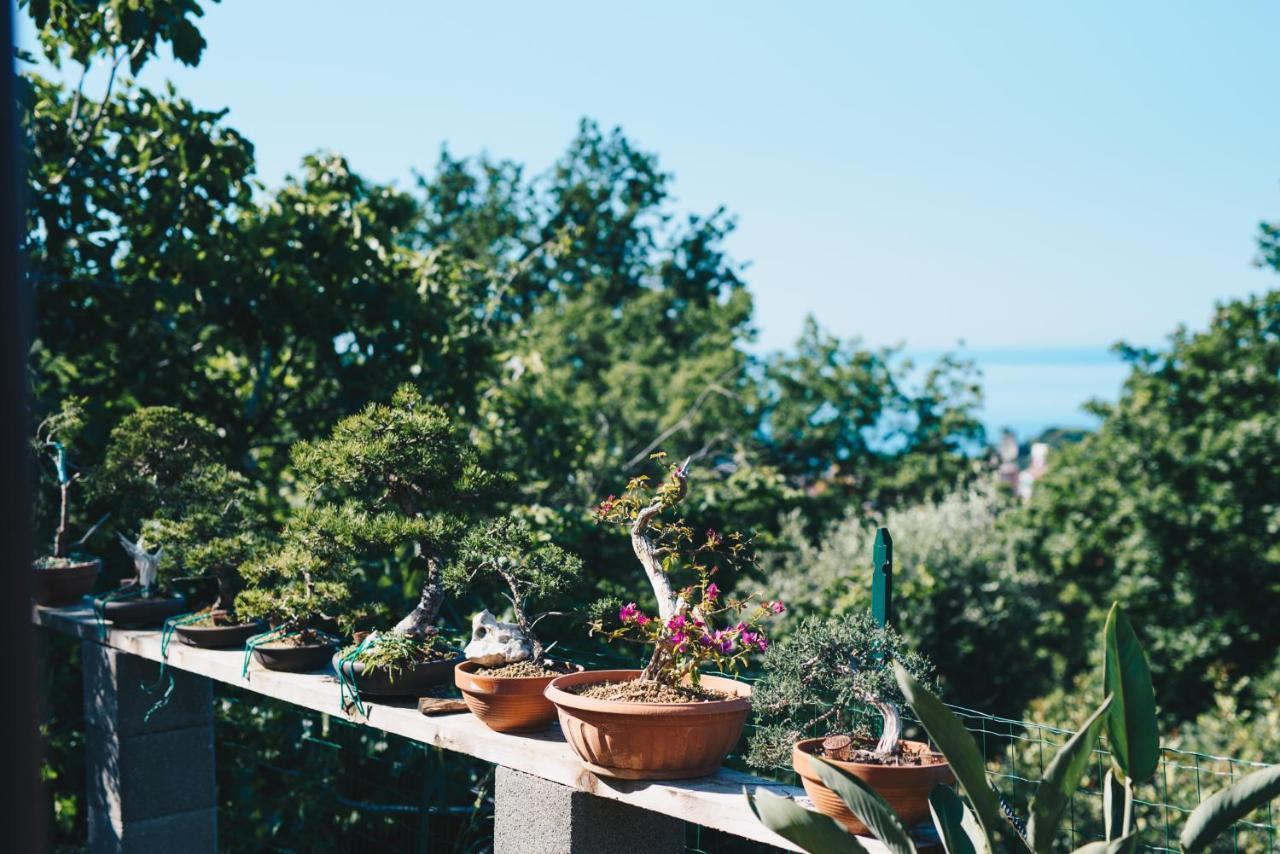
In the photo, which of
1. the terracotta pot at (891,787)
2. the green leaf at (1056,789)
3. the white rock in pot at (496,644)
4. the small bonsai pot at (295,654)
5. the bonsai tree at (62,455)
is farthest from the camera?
the bonsai tree at (62,455)

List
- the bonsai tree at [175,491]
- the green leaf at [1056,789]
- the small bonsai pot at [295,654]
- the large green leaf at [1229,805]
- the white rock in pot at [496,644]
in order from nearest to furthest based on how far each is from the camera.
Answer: the large green leaf at [1229,805] → the green leaf at [1056,789] → the white rock in pot at [496,644] → the small bonsai pot at [295,654] → the bonsai tree at [175,491]

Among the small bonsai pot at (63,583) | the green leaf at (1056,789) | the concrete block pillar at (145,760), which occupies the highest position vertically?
the small bonsai pot at (63,583)

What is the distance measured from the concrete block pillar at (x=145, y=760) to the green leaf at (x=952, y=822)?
287cm

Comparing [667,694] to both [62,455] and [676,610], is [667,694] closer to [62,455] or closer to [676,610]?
[676,610]

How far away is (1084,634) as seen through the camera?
13.2 metres

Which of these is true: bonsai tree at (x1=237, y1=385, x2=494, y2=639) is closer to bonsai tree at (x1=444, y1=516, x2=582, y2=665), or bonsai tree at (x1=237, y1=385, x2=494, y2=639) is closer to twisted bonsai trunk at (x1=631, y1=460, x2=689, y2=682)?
bonsai tree at (x1=444, y1=516, x2=582, y2=665)

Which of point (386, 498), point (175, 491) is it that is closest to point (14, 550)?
point (386, 498)

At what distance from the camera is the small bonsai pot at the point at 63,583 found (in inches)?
165

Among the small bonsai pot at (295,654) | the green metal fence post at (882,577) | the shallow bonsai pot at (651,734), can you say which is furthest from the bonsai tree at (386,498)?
the green metal fence post at (882,577)

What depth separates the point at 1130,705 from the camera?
1.77 meters

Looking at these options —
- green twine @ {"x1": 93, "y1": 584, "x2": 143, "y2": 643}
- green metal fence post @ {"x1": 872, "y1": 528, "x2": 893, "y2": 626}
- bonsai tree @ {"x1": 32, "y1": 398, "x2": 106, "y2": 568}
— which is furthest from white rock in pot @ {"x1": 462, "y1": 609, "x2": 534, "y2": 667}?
bonsai tree @ {"x1": 32, "y1": 398, "x2": 106, "y2": 568}

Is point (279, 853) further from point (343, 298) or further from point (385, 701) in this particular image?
point (343, 298)

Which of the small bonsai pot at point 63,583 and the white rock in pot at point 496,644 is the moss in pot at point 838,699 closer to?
the white rock in pot at point 496,644

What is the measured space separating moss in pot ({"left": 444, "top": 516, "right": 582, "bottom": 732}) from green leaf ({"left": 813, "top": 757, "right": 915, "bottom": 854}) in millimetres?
891
